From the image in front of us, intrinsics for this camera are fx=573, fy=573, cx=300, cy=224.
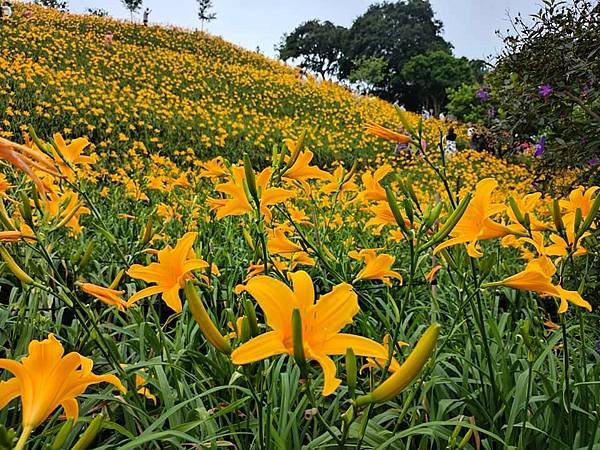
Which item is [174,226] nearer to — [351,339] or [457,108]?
[351,339]

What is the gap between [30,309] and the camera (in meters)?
1.78

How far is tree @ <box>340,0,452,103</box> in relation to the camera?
3966 centimetres

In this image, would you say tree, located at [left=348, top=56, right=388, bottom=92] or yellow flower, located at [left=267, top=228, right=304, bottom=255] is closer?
yellow flower, located at [left=267, top=228, right=304, bottom=255]

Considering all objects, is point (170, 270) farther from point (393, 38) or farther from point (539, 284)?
point (393, 38)

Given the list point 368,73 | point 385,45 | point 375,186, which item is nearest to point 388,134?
point 375,186

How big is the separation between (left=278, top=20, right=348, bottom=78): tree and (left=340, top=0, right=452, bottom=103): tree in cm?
82

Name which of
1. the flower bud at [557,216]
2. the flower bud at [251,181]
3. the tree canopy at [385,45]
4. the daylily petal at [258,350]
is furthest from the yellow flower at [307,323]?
the tree canopy at [385,45]

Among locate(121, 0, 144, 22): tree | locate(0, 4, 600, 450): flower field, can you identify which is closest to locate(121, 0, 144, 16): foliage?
locate(121, 0, 144, 22): tree

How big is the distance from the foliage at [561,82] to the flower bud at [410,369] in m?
2.21

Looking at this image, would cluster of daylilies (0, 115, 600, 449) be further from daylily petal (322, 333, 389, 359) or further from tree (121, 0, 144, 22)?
tree (121, 0, 144, 22)

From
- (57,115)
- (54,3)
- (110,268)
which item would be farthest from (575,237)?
(54,3)

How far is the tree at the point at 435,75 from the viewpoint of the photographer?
104 feet

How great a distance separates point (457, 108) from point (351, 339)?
1649 centimetres

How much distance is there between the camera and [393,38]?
39.9 m
